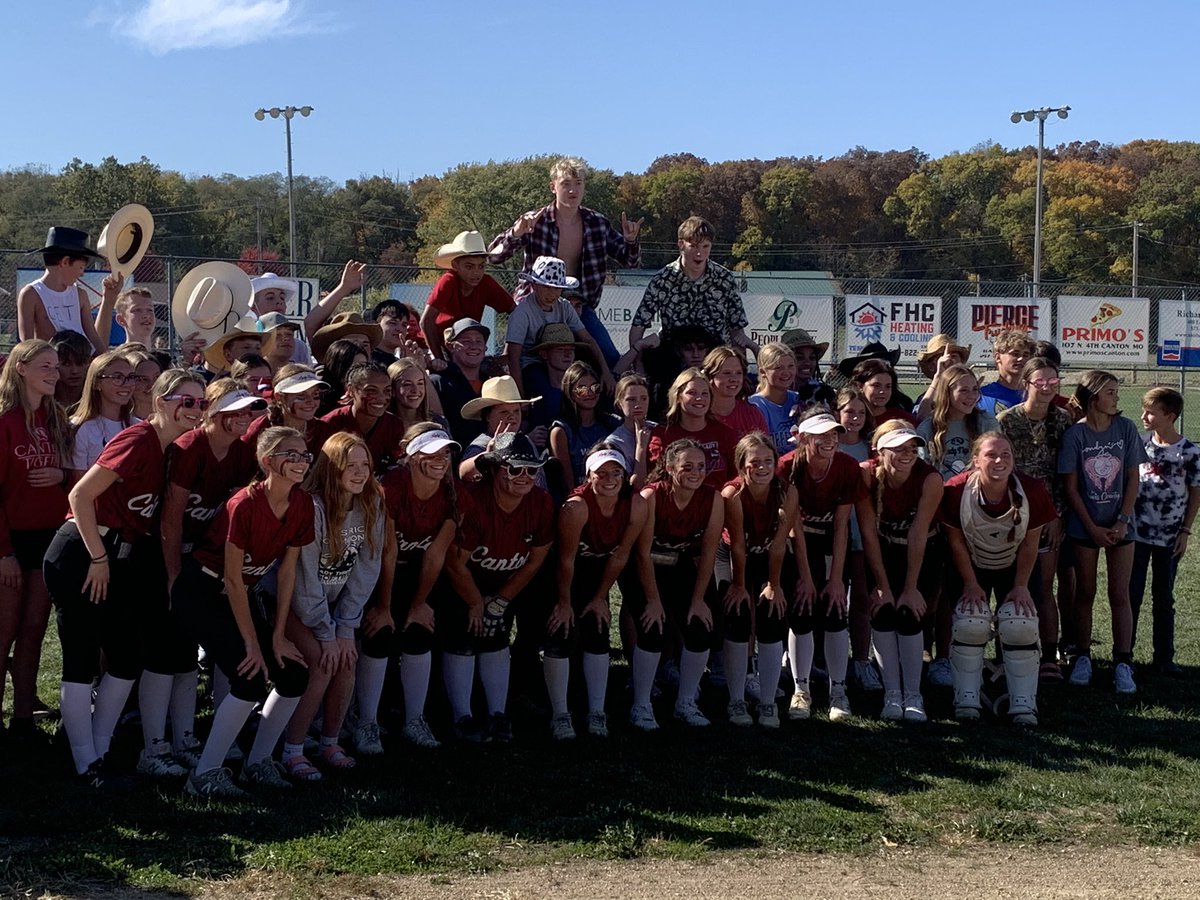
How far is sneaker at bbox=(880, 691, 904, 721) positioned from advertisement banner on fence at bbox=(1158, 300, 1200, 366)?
1540 centimetres

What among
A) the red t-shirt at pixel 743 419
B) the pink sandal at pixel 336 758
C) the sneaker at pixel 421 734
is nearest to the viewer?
the pink sandal at pixel 336 758

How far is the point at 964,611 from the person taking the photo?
273 inches

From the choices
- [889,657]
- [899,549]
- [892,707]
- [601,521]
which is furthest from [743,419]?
[892,707]

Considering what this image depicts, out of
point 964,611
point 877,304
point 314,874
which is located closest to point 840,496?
point 964,611

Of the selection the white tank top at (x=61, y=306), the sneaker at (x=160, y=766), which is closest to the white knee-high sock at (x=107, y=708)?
the sneaker at (x=160, y=766)

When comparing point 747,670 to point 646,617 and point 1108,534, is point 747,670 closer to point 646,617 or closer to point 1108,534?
point 646,617

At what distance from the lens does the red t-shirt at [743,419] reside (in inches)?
287

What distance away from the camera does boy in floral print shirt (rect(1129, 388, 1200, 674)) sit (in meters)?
7.90

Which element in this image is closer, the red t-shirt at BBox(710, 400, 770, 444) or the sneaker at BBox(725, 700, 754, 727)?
the sneaker at BBox(725, 700, 754, 727)

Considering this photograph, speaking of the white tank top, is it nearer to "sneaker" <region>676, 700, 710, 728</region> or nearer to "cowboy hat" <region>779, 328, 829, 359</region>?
"sneaker" <region>676, 700, 710, 728</region>

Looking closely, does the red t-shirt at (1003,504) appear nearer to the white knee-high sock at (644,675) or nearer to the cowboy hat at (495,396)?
the white knee-high sock at (644,675)

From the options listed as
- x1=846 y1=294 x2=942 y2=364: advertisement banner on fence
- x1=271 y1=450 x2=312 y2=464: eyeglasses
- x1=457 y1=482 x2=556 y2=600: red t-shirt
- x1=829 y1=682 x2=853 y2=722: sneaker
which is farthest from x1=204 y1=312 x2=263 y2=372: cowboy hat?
x1=846 y1=294 x2=942 y2=364: advertisement banner on fence

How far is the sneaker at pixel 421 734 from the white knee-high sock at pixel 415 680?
0.03 meters

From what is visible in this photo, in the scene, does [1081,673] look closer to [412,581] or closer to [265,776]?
[412,581]
